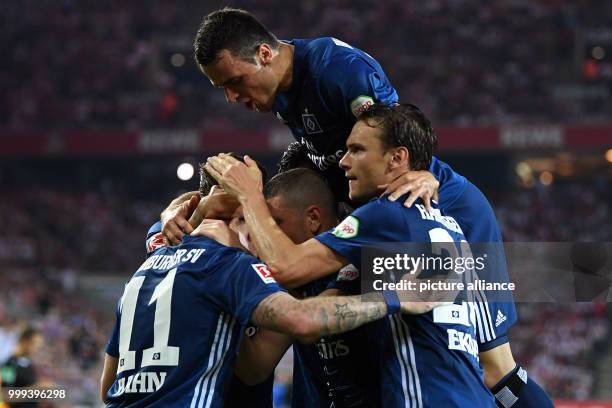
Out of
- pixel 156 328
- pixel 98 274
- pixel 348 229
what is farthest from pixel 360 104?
pixel 98 274

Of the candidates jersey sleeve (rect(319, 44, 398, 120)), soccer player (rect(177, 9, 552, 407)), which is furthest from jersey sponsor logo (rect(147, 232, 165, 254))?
jersey sleeve (rect(319, 44, 398, 120))

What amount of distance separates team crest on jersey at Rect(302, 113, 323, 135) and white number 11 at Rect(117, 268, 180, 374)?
5.09 ft

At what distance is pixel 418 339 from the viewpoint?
4094mm

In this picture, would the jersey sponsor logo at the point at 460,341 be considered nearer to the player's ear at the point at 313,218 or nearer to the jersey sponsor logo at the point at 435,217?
the jersey sponsor logo at the point at 435,217

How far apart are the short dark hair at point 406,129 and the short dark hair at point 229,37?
2.94 feet

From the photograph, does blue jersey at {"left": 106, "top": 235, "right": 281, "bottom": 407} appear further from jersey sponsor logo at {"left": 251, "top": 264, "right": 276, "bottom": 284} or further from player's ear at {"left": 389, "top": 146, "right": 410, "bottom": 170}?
player's ear at {"left": 389, "top": 146, "right": 410, "bottom": 170}

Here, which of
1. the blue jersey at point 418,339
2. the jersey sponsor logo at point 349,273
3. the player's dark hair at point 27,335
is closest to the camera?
the blue jersey at point 418,339

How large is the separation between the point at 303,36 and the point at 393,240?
2607 centimetres

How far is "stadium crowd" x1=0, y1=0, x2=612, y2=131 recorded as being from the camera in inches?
1105

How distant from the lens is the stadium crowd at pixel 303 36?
2808 centimetres

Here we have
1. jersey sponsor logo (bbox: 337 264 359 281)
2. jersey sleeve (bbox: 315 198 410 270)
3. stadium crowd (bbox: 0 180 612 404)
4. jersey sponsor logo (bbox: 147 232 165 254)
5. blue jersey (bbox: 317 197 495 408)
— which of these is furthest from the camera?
stadium crowd (bbox: 0 180 612 404)

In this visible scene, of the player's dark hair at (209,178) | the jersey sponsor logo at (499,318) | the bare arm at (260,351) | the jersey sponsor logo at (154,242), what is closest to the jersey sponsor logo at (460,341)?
the bare arm at (260,351)

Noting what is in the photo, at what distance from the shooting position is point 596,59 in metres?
27.7

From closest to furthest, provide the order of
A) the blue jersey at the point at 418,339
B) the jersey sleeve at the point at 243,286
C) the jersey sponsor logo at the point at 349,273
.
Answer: the jersey sleeve at the point at 243,286
the blue jersey at the point at 418,339
the jersey sponsor logo at the point at 349,273
